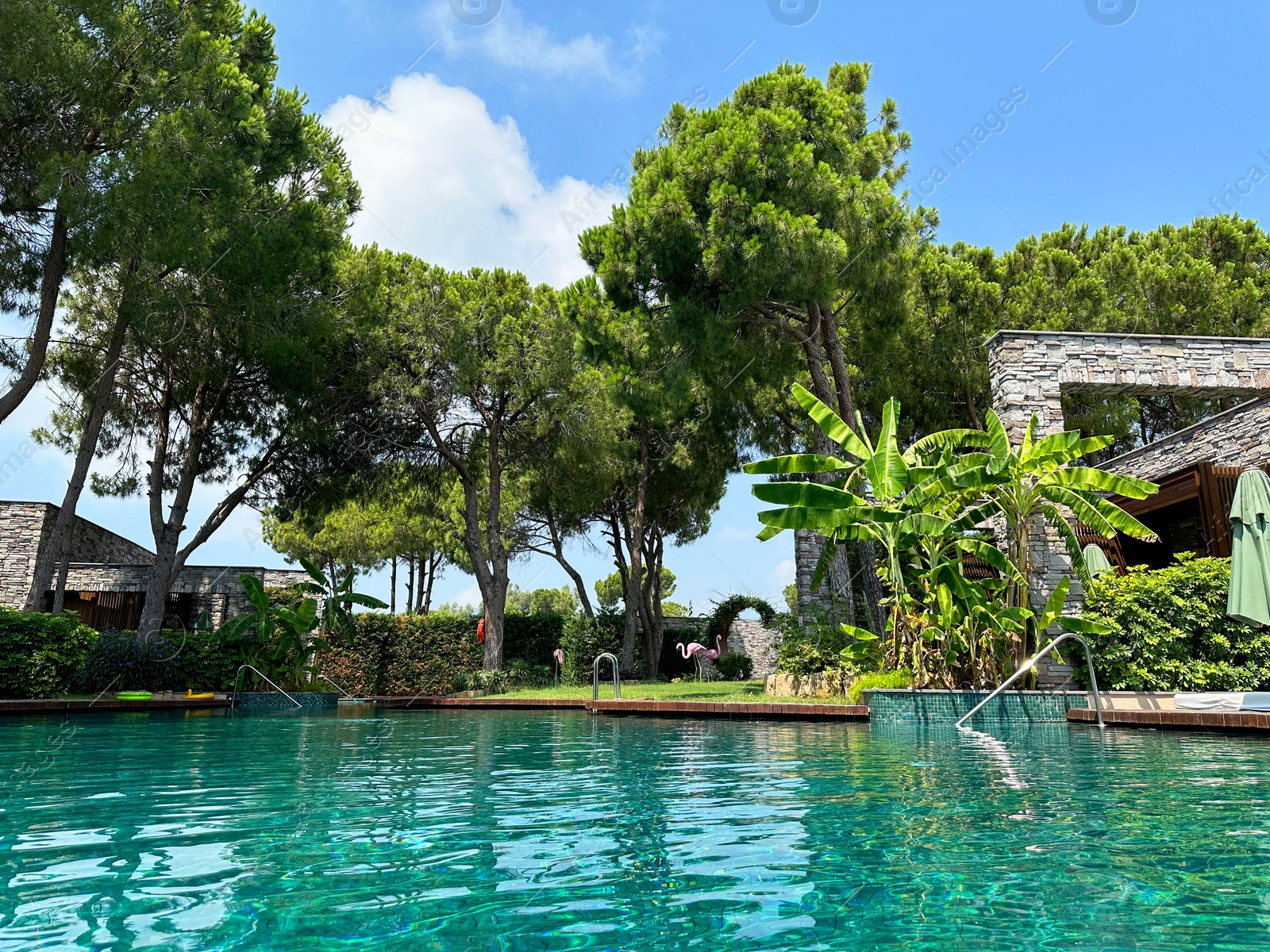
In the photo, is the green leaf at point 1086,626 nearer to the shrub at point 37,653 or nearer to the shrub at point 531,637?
the shrub at point 37,653

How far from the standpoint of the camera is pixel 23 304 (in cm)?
1734

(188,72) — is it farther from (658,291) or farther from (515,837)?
(515,837)

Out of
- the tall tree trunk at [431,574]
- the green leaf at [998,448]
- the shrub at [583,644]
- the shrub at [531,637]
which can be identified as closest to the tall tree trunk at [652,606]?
the shrub at [583,644]

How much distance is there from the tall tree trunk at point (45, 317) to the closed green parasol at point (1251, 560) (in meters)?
18.4

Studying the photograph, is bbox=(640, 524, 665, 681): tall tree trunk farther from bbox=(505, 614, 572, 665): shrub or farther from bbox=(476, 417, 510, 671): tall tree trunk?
bbox=(476, 417, 510, 671): tall tree trunk

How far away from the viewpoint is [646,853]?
3410 millimetres

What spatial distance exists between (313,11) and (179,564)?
12425 mm

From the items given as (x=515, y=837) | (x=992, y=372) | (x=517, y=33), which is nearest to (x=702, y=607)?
(x=992, y=372)

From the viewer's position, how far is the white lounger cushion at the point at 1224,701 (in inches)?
344

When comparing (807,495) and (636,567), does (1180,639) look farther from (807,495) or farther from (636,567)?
(636,567)

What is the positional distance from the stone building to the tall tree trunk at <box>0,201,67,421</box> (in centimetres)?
1094

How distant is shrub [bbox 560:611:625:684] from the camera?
23062 millimetres

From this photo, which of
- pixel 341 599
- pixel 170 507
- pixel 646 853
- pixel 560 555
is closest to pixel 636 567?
pixel 560 555

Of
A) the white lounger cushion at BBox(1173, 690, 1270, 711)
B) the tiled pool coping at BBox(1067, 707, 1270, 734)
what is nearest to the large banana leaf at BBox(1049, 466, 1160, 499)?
the white lounger cushion at BBox(1173, 690, 1270, 711)
